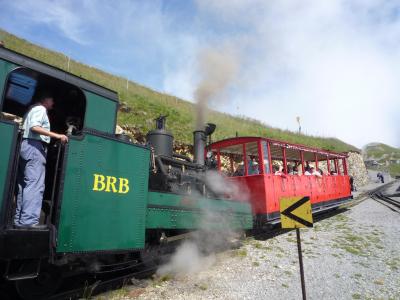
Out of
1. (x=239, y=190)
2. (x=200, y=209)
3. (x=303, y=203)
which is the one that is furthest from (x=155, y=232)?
(x=239, y=190)

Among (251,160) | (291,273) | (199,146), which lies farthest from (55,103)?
(251,160)

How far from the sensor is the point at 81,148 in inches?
135

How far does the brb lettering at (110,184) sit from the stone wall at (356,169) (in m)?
34.0

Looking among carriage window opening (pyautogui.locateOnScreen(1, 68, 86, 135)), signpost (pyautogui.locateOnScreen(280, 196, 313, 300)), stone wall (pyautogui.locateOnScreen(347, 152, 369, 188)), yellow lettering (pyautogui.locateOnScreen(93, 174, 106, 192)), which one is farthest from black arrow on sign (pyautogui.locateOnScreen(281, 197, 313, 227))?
stone wall (pyautogui.locateOnScreen(347, 152, 369, 188))

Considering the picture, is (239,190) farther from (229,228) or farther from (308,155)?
(308,155)

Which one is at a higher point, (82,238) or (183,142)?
(183,142)

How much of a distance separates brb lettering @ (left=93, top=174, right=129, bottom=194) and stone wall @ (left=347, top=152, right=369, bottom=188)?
34.0m

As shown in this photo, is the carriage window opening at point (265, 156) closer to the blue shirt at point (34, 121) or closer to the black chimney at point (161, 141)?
the black chimney at point (161, 141)

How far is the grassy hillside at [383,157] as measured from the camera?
83.8m

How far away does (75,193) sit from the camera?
3.36 metres

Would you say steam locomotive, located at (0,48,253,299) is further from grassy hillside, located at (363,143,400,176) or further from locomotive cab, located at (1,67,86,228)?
grassy hillside, located at (363,143,400,176)

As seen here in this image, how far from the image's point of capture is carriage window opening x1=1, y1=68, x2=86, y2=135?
3553mm

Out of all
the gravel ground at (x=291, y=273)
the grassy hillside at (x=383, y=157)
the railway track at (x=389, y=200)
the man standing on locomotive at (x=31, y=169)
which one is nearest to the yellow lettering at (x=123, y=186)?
the man standing on locomotive at (x=31, y=169)

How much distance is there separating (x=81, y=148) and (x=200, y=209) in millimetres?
2794
